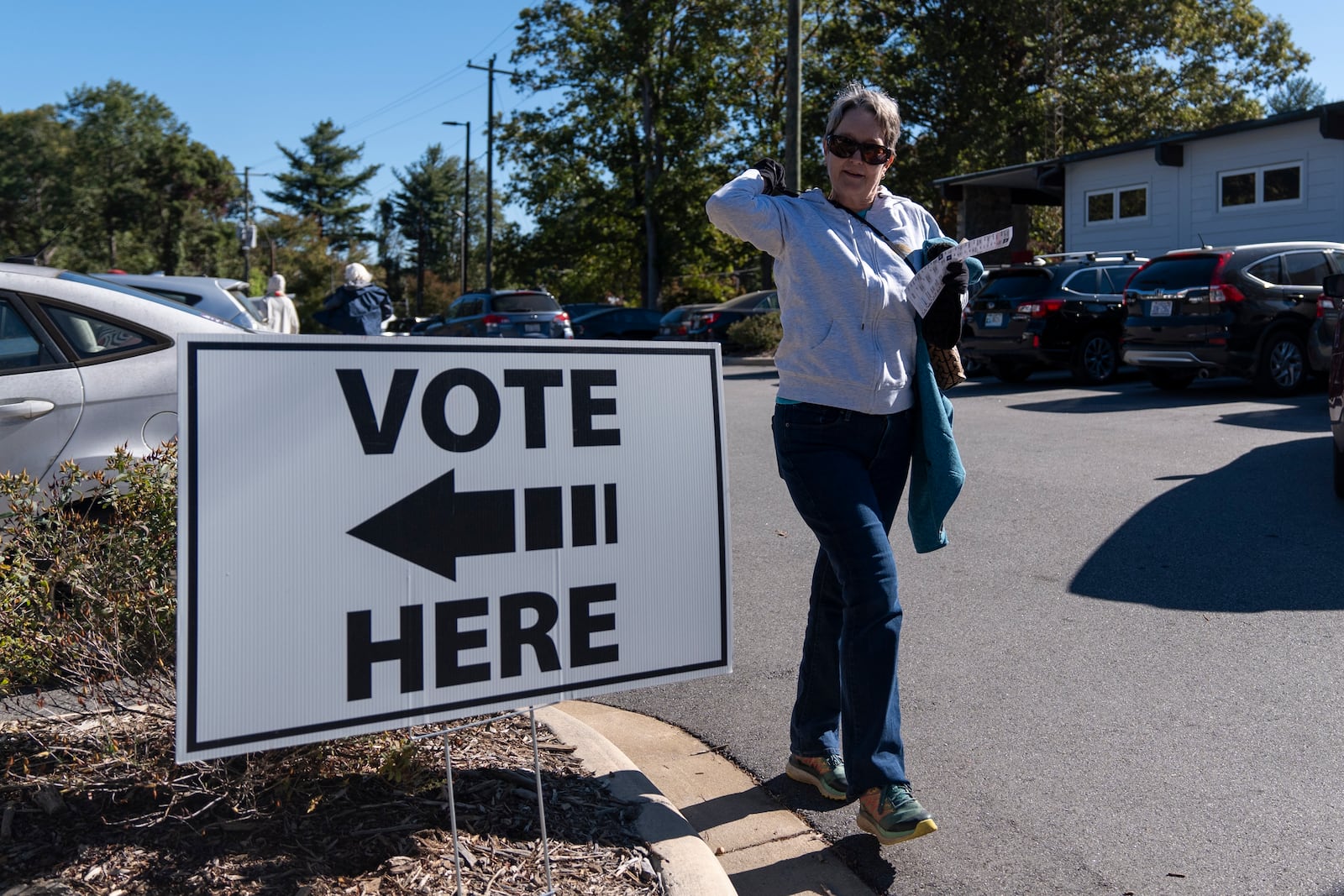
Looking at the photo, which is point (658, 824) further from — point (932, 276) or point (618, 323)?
point (618, 323)

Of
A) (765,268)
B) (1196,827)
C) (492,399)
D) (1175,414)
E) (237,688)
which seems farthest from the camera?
(765,268)

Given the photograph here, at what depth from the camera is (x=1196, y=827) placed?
335 cm

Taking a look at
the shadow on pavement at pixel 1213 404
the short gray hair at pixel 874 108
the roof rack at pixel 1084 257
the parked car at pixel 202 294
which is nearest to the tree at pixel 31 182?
the parked car at pixel 202 294

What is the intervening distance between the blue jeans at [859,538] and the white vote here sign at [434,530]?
246 mm

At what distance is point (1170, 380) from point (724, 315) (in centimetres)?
1312

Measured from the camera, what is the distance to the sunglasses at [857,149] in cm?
321

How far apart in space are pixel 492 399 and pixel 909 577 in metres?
3.89

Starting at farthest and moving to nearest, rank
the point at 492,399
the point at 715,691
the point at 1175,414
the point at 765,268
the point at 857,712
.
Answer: the point at 765,268 → the point at 1175,414 → the point at 715,691 → the point at 857,712 → the point at 492,399

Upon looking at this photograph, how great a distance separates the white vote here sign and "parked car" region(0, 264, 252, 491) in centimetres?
284

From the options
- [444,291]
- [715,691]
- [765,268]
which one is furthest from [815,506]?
[444,291]

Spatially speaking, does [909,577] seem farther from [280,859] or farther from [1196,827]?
[280,859]

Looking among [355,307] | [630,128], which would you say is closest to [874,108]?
[355,307]

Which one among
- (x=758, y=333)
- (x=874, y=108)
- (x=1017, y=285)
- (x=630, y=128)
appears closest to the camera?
(x=874, y=108)

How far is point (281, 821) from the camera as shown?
299 cm
